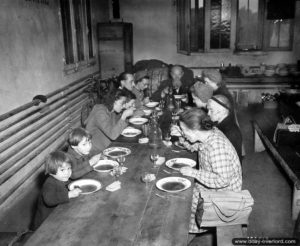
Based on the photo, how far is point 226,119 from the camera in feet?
11.8

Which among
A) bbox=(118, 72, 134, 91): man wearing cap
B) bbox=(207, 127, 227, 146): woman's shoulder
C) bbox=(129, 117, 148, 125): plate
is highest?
bbox=(118, 72, 134, 91): man wearing cap

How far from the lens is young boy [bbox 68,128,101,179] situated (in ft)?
10.1

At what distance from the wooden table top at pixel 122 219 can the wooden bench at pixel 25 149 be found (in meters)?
1.72

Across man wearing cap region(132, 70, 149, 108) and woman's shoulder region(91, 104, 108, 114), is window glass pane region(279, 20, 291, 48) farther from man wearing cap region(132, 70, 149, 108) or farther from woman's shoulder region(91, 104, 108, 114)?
woman's shoulder region(91, 104, 108, 114)

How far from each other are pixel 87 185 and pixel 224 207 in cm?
123

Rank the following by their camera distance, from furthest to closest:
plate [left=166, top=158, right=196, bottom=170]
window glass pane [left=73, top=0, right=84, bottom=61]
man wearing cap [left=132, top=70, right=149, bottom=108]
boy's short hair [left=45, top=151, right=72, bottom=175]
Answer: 1. window glass pane [left=73, top=0, right=84, bottom=61]
2. man wearing cap [left=132, top=70, right=149, bottom=108]
3. plate [left=166, top=158, right=196, bottom=170]
4. boy's short hair [left=45, top=151, right=72, bottom=175]

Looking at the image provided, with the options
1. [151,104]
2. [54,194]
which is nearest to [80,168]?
[54,194]

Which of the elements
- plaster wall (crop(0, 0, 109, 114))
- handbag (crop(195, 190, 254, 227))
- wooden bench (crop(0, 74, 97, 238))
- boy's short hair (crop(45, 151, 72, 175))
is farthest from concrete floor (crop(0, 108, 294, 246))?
plaster wall (crop(0, 0, 109, 114))

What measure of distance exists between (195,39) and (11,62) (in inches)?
235

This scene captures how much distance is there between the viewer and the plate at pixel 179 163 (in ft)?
10.5

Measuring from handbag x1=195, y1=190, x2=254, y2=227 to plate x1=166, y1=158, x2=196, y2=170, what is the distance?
0.40 meters

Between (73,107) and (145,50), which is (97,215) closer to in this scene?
(73,107)

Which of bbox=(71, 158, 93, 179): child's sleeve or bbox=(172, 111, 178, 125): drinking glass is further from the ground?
bbox=(172, 111, 178, 125): drinking glass

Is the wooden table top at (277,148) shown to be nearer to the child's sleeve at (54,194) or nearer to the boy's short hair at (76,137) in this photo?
the boy's short hair at (76,137)
